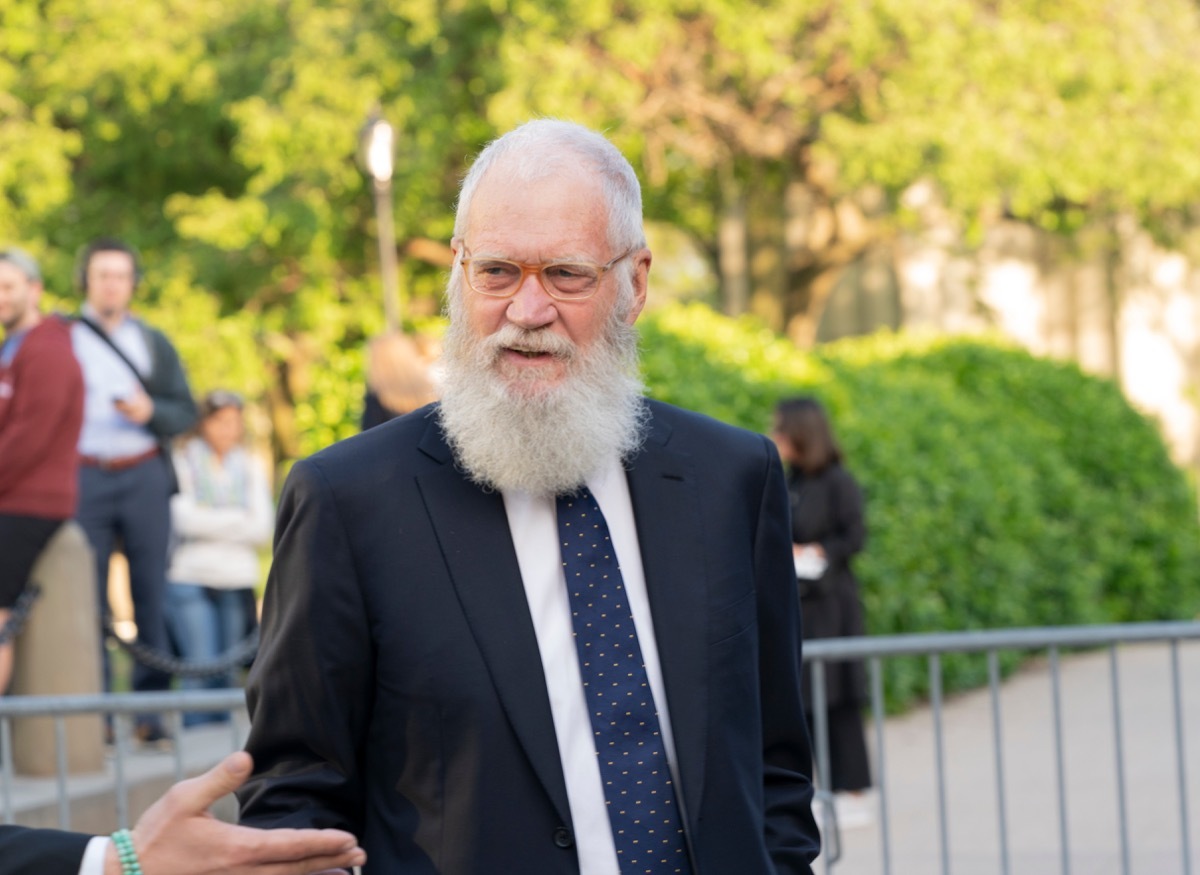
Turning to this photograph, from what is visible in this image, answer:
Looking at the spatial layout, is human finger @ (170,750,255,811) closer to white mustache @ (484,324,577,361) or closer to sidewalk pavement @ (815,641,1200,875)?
white mustache @ (484,324,577,361)

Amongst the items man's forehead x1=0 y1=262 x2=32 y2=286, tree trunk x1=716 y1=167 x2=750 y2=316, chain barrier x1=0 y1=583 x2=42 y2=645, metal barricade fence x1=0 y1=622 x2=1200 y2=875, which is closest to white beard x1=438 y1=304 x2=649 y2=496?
metal barricade fence x1=0 y1=622 x2=1200 y2=875

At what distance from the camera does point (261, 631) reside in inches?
101

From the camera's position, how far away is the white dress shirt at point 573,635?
2.46m

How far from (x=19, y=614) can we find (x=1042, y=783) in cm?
530

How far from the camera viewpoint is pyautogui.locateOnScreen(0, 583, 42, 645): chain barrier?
21.2 ft

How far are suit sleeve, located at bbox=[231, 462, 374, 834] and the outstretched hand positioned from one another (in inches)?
5.8

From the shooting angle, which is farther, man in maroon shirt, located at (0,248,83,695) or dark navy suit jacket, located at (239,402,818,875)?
man in maroon shirt, located at (0,248,83,695)

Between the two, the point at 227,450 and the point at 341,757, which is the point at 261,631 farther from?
the point at 227,450

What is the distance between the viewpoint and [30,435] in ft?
21.2

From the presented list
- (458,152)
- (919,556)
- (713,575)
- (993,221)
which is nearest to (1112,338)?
(993,221)

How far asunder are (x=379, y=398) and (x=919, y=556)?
15.6 feet

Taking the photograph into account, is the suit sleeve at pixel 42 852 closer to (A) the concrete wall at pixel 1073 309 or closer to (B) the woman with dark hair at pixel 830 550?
(B) the woman with dark hair at pixel 830 550

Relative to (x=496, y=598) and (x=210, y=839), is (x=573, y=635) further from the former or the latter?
(x=210, y=839)

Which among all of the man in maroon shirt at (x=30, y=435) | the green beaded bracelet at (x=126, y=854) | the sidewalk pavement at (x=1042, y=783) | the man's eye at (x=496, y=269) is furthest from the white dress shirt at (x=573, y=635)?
the man in maroon shirt at (x=30, y=435)
